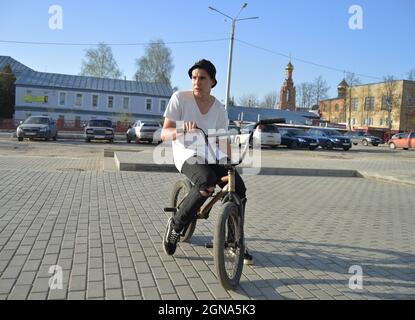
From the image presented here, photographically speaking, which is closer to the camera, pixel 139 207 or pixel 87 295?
pixel 87 295

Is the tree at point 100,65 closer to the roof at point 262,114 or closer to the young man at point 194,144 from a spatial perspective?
the roof at point 262,114

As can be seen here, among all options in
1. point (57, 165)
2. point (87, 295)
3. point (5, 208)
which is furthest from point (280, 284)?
point (57, 165)

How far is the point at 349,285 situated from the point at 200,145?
1.84m

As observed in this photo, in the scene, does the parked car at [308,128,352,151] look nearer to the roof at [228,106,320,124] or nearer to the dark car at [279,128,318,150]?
the dark car at [279,128,318,150]

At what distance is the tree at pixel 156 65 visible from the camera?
80.5 m

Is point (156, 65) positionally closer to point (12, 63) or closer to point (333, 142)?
point (12, 63)

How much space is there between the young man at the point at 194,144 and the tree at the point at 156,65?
78.2 metres

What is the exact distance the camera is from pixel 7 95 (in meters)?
61.5

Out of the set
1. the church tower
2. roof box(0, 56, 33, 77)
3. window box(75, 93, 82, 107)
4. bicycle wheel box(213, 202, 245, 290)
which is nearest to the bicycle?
bicycle wheel box(213, 202, 245, 290)

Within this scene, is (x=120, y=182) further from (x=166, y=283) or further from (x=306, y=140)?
(x=306, y=140)

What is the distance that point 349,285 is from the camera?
376 cm

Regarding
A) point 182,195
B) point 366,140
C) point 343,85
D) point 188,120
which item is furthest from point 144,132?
point 343,85

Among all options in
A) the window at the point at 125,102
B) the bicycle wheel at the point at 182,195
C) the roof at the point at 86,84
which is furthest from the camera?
the window at the point at 125,102

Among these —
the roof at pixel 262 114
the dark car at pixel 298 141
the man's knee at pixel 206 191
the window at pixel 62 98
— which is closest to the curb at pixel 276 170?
the man's knee at pixel 206 191
